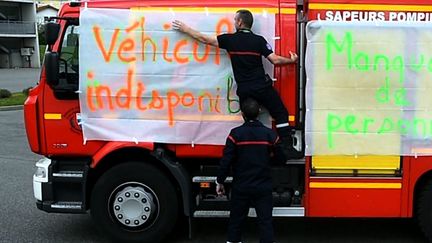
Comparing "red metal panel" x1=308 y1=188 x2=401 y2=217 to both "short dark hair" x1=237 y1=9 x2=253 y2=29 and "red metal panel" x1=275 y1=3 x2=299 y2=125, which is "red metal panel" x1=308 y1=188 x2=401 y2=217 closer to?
"red metal panel" x1=275 y1=3 x2=299 y2=125

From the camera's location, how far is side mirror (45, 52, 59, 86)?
5.14 meters

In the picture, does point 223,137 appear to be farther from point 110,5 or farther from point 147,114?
point 110,5

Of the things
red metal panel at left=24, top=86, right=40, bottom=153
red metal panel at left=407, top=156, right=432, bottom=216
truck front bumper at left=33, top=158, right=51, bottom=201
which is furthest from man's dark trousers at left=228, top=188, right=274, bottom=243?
red metal panel at left=24, top=86, right=40, bottom=153

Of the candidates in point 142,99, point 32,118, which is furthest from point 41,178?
point 142,99

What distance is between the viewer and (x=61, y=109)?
5391 mm

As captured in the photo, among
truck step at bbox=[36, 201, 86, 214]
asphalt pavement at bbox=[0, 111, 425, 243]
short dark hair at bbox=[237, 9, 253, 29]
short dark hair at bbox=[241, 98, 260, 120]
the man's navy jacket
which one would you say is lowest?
asphalt pavement at bbox=[0, 111, 425, 243]

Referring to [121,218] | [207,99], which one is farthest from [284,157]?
[121,218]

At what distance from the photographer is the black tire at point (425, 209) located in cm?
525

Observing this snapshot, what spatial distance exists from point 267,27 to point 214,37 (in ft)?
1.67

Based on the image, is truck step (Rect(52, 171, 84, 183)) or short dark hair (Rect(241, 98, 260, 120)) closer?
short dark hair (Rect(241, 98, 260, 120))

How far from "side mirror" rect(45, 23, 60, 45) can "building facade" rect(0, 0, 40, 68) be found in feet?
178

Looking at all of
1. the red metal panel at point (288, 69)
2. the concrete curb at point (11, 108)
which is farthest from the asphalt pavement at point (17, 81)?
the red metal panel at point (288, 69)

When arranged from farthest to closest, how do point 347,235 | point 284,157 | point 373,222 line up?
point 373,222 → point 347,235 → point 284,157

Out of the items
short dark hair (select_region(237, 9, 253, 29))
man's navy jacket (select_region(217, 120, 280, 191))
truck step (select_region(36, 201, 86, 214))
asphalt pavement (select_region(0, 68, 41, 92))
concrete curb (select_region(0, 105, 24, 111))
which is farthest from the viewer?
asphalt pavement (select_region(0, 68, 41, 92))
